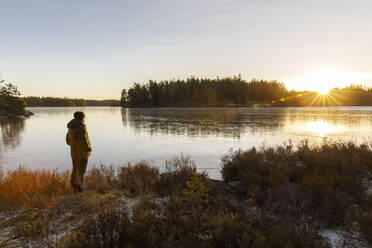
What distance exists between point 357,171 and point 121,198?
806 centimetres

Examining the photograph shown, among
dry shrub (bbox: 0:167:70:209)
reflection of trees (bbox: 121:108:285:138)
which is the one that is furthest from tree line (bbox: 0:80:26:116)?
dry shrub (bbox: 0:167:70:209)

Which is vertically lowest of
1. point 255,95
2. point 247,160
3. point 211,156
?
point 211,156

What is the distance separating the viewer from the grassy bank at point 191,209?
368 centimetres

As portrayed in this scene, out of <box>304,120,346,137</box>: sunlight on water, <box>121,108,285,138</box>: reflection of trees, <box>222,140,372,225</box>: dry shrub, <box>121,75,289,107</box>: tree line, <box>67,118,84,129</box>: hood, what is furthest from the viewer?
<box>121,75,289,107</box>: tree line

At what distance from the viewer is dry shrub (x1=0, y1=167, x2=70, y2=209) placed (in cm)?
539

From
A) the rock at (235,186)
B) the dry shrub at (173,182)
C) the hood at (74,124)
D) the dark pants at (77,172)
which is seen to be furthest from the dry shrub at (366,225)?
the hood at (74,124)

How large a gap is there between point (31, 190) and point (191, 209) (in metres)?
4.56

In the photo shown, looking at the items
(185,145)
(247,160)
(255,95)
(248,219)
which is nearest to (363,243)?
(248,219)

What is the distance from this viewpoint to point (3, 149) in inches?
549

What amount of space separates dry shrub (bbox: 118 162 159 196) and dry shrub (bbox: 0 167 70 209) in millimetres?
1633

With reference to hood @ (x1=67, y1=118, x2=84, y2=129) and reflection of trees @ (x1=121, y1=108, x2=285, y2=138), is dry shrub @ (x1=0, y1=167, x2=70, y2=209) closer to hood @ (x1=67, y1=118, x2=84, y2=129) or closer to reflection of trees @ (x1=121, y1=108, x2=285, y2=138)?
hood @ (x1=67, y1=118, x2=84, y2=129)

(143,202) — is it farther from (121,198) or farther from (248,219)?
(248,219)

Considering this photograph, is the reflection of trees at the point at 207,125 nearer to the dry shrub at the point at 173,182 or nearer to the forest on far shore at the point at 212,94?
the dry shrub at the point at 173,182

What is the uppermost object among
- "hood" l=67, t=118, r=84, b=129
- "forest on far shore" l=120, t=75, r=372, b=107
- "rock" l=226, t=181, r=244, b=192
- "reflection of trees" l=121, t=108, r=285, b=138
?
"forest on far shore" l=120, t=75, r=372, b=107
